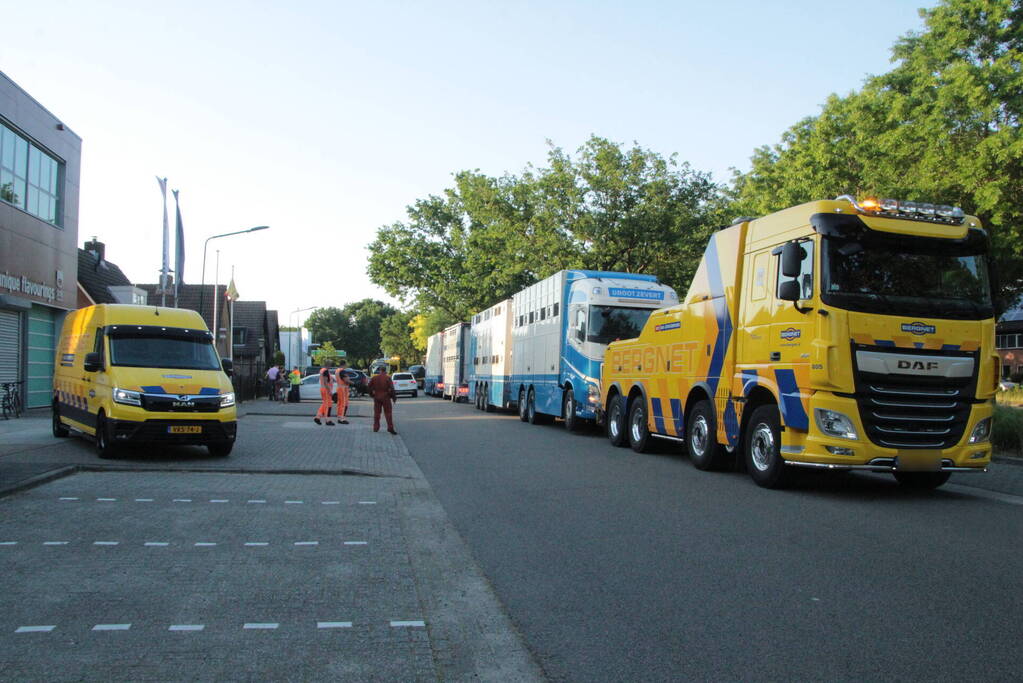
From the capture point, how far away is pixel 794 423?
10.2m

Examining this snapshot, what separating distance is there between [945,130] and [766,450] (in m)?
16.6

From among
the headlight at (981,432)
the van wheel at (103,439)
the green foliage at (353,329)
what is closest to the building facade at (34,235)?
the van wheel at (103,439)

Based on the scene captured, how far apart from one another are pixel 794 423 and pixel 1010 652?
220 inches

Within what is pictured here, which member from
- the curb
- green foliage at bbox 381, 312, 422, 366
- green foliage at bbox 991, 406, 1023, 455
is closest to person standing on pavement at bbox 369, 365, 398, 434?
the curb

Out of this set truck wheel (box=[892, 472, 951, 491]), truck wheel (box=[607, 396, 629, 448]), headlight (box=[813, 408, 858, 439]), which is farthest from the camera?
truck wheel (box=[607, 396, 629, 448])

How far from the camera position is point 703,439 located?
12961 mm

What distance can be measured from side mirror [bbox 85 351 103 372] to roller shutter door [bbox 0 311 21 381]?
1118 centimetres

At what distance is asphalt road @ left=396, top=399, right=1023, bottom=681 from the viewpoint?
4629 mm

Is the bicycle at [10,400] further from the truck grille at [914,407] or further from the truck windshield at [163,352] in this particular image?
the truck grille at [914,407]

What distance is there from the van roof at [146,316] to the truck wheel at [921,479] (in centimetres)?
1029

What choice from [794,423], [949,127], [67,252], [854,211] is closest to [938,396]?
[794,423]

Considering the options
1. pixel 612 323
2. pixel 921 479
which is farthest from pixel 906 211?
pixel 612 323

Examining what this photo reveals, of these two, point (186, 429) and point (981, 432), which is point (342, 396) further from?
point (981, 432)

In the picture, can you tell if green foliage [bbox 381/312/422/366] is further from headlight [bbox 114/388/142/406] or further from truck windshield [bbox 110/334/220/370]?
headlight [bbox 114/388/142/406]
